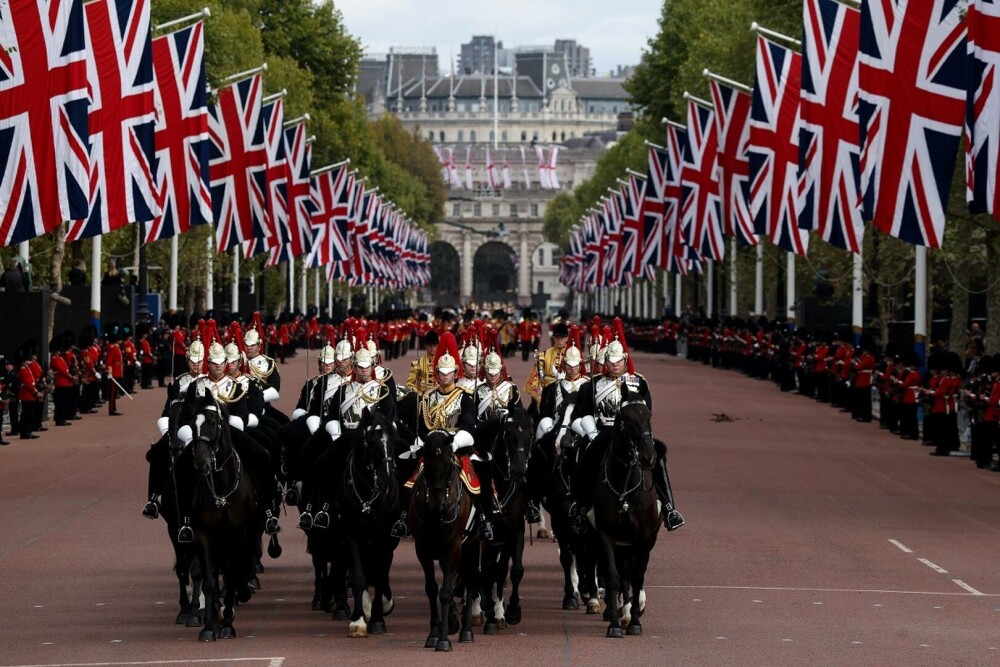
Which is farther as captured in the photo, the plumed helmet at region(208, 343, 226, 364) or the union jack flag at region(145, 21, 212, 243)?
the union jack flag at region(145, 21, 212, 243)

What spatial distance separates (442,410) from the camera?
1568 centimetres

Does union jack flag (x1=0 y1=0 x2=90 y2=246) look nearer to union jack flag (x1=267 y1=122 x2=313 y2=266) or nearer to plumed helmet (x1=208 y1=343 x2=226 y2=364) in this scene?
plumed helmet (x1=208 y1=343 x2=226 y2=364)

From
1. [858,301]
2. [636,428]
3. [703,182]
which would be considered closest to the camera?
[636,428]

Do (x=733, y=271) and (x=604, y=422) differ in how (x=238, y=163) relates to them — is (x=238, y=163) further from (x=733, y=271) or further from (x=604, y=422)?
(x=604, y=422)

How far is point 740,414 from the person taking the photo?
133ft

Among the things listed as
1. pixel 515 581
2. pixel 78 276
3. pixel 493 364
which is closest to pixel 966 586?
pixel 515 581

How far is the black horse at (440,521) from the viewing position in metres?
14.1

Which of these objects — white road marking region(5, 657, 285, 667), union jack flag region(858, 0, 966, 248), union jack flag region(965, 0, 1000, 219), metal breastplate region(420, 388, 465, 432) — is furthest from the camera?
union jack flag region(858, 0, 966, 248)

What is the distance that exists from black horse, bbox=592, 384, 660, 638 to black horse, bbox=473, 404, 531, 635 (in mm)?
650

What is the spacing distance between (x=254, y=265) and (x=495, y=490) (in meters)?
57.1

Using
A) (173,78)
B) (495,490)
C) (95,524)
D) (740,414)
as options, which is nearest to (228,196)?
(173,78)

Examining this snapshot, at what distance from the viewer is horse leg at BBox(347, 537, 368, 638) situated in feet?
47.3

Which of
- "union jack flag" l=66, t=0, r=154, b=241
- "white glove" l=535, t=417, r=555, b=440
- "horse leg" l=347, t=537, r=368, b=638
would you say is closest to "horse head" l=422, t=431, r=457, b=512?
"horse leg" l=347, t=537, r=368, b=638

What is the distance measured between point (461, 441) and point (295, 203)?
1527 inches
